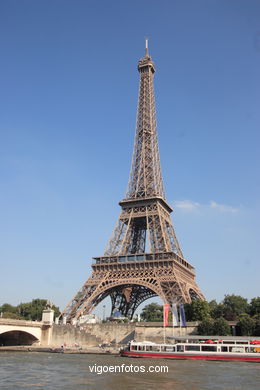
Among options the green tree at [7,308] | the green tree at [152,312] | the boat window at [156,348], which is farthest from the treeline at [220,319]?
the green tree at [7,308]

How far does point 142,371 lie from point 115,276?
3894cm

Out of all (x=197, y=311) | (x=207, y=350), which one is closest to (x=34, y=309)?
(x=197, y=311)

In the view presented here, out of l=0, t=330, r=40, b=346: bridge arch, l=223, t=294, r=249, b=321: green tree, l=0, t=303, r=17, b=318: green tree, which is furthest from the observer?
l=0, t=303, r=17, b=318: green tree

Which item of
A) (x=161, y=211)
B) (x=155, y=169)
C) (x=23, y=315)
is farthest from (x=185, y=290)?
(x=23, y=315)

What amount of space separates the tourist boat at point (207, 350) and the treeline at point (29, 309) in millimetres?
52589

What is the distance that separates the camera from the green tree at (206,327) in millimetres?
57197

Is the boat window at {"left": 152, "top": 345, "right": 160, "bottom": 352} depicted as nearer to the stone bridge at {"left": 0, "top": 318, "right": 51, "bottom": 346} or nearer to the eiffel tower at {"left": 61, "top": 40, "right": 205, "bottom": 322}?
the eiffel tower at {"left": 61, "top": 40, "right": 205, "bottom": 322}

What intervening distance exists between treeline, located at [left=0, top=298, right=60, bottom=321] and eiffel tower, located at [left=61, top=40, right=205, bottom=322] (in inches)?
1201

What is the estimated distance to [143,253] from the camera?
72188 mm

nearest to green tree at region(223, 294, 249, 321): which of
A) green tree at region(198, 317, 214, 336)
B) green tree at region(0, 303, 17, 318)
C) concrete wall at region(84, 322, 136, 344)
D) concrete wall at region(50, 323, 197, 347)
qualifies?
concrete wall at region(50, 323, 197, 347)

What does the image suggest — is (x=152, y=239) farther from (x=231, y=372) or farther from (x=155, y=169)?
(x=231, y=372)

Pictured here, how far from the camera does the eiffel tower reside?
68.2m

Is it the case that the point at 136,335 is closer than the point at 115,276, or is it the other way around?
the point at 136,335

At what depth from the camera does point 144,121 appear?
299 feet
